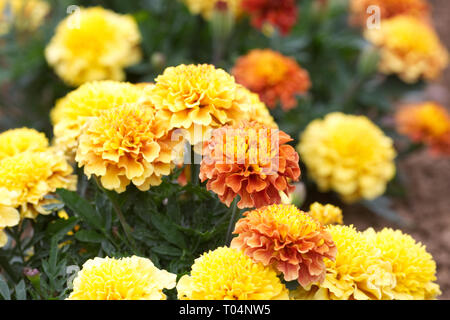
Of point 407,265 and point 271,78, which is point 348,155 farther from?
point 407,265

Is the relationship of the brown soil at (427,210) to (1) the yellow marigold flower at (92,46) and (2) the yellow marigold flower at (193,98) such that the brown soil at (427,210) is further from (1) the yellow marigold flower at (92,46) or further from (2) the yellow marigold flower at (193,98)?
(2) the yellow marigold flower at (193,98)

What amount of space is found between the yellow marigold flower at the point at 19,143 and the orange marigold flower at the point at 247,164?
517 mm

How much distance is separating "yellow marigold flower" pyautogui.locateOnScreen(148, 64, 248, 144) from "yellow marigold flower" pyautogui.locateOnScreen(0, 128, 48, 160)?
0.38m

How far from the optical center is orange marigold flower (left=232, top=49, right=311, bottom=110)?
1.96 metres

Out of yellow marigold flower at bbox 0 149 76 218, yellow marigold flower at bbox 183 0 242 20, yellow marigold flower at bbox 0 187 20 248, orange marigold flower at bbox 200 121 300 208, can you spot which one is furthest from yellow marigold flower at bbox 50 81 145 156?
yellow marigold flower at bbox 183 0 242 20

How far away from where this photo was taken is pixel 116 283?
0.88 metres

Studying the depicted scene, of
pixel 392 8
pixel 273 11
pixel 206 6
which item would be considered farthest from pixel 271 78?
pixel 392 8

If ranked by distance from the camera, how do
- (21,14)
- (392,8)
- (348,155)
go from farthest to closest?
(392,8), (21,14), (348,155)

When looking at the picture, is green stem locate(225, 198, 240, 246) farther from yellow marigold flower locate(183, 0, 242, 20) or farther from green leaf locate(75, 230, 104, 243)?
yellow marigold flower locate(183, 0, 242, 20)

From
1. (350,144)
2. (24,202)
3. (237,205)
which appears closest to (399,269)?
(237,205)

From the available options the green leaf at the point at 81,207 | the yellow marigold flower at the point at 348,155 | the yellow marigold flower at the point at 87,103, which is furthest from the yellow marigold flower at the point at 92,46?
the green leaf at the point at 81,207

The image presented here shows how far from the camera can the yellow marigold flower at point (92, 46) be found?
85.2 inches

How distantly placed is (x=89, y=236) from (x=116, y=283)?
28 centimetres

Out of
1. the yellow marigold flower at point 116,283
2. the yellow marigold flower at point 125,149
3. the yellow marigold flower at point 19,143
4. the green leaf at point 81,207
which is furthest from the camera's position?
the yellow marigold flower at point 19,143
